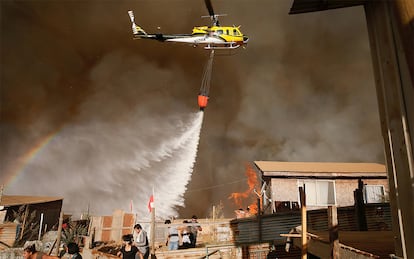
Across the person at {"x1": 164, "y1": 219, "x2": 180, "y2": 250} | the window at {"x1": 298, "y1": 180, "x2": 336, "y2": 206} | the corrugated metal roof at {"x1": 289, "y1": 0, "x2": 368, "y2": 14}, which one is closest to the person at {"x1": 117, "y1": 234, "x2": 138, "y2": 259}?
the person at {"x1": 164, "y1": 219, "x2": 180, "y2": 250}

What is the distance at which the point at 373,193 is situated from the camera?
19.4 metres

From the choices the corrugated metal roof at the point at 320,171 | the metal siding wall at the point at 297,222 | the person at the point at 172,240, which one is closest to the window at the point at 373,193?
the corrugated metal roof at the point at 320,171

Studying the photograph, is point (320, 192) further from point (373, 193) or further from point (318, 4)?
point (318, 4)

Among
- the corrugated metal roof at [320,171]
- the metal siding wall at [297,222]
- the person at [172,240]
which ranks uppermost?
the corrugated metal roof at [320,171]

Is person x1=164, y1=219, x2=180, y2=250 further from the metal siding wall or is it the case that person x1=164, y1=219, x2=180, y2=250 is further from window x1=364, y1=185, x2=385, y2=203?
window x1=364, y1=185, x2=385, y2=203

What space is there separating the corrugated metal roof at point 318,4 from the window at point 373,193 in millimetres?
19863

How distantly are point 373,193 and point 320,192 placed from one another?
3713mm

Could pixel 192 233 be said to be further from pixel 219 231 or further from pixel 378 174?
pixel 378 174

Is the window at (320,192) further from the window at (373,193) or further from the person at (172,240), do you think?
the person at (172,240)

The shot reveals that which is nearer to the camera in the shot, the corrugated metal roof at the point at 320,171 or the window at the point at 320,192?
the window at the point at 320,192

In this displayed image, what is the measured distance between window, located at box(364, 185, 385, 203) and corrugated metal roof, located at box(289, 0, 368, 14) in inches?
782

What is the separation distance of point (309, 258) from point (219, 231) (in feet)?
34.5

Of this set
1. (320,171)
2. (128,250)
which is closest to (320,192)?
(320,171)

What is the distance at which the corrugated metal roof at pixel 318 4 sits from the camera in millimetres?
2607
